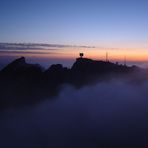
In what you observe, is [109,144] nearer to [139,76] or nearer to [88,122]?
[88,122]

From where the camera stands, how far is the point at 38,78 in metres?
67.6

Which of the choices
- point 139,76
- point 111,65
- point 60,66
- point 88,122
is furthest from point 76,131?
point 139,76

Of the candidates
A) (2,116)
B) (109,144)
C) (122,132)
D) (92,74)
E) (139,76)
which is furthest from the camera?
(139,76)

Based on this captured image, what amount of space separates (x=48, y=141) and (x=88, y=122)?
1632 cm

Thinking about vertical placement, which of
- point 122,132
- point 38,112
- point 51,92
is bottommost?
point 122,132

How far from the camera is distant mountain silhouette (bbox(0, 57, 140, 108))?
64750mm

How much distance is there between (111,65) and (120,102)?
1677cm

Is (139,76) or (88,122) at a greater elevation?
(139,76)

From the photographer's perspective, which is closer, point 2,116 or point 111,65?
point 2,116

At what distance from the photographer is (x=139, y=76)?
88625 mm

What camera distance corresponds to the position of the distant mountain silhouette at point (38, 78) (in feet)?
212

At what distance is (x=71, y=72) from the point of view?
2830 inches

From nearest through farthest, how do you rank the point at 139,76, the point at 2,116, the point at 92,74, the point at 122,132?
the point at 2,116
the point at 122,132
the point at 92,74
the point at 139,76

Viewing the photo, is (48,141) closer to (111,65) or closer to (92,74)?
(92,74)
